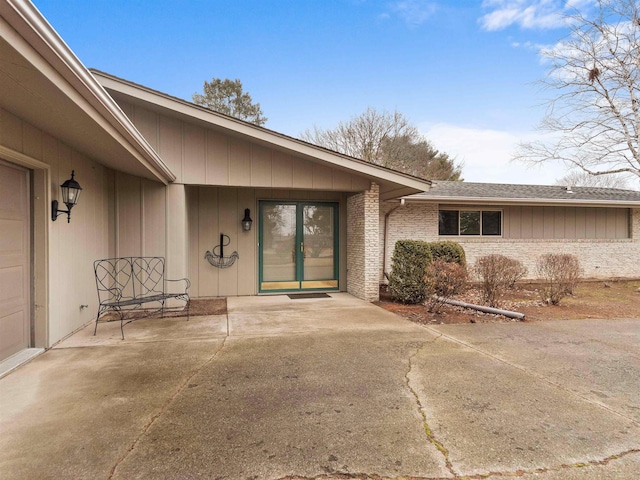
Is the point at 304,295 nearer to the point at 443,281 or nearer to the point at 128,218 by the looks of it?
the point at 443,281

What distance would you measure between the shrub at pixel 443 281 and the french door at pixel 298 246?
2929mm

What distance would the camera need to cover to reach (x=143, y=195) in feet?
20.8

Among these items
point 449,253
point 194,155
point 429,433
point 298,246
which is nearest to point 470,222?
point 449,253

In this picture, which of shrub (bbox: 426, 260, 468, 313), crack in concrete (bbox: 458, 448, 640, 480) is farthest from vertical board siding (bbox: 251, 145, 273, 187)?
crack in concrete (bbox: 458, 448, 640, 480)

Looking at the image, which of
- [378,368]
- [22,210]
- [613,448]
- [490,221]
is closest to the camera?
[613,448]

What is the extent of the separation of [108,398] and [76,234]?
3.00 m

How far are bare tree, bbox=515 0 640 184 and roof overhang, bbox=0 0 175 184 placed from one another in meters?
14.6

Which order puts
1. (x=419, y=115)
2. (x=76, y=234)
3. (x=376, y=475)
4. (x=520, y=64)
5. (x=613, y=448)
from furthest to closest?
1. (x=419, y=115)
2. (x=520, y=64)
3. (x=76, y=234)
4. (x=613, y=448)
5. (x=376, y=475)

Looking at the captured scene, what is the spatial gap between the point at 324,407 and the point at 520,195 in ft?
34.0

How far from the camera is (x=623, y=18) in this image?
36.8 feet

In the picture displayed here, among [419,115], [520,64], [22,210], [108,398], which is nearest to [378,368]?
[108,398]

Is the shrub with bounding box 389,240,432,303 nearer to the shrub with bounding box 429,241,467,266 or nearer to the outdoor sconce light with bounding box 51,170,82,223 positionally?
the shrub with bounding box 429,241,467,266

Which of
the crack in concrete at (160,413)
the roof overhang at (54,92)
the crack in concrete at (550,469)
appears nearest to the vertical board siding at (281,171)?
the roof overhang at (54,92)

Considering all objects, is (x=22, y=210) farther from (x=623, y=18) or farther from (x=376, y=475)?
(x=623, y=18)
